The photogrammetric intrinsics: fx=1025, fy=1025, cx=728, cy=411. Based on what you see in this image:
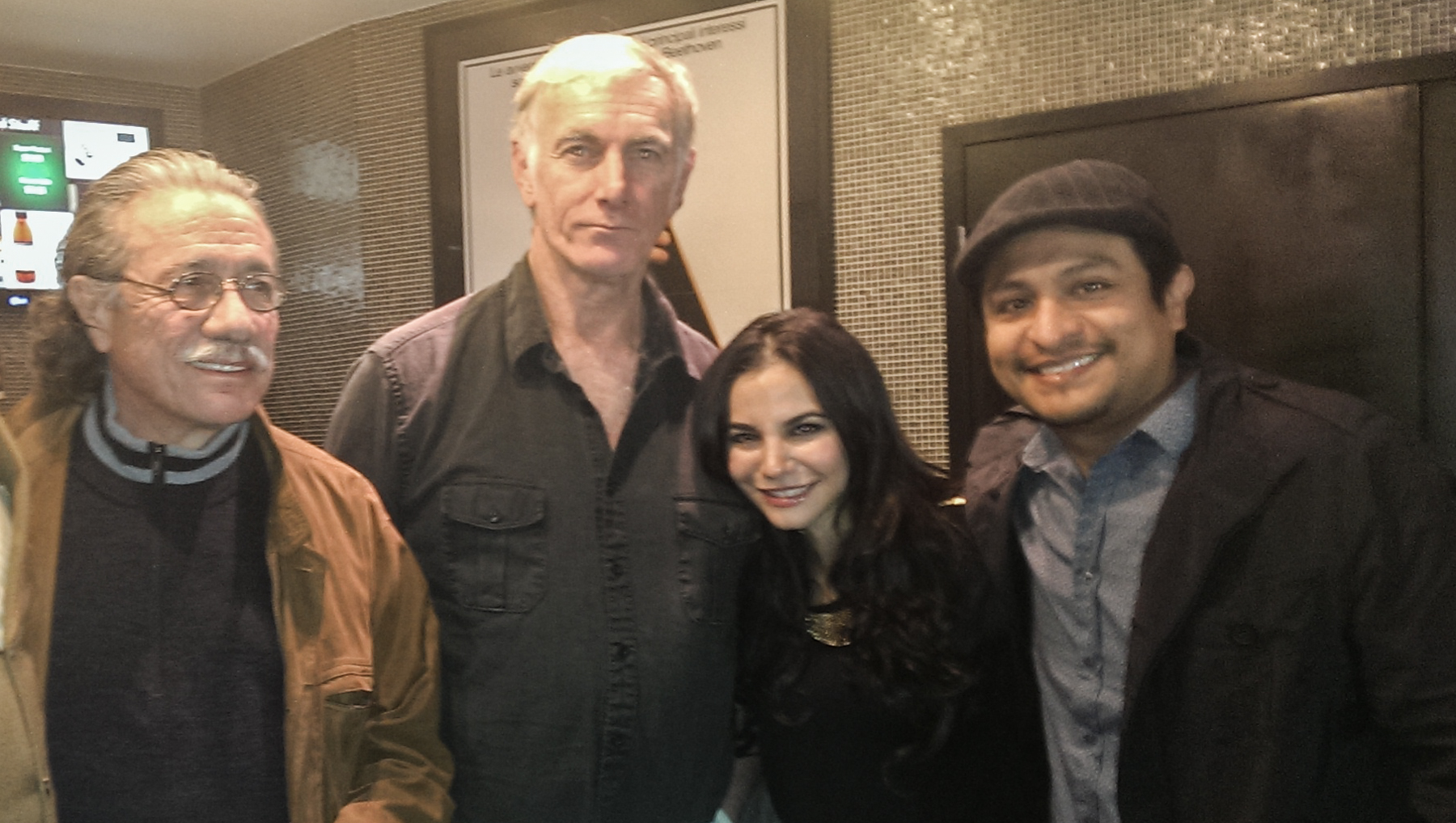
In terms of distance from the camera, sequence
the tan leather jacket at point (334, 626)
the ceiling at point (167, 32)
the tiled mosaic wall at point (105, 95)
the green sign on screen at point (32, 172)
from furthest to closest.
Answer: the ceiling at point (167, 32), the tiled mosaic wall at point (105, 95), the green sign on screen at point (32, 172), the tan leather jacket at point (334, 626)

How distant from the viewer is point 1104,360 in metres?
1.22

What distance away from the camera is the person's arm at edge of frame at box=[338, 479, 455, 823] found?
1188mm

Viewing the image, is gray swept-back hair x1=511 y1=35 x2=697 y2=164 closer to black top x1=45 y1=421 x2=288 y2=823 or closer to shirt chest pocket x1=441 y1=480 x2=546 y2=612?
shirt chest pocket x1=441 y1=480 x2=546 y2=612

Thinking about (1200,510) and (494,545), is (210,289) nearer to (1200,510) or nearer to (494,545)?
(494,545)

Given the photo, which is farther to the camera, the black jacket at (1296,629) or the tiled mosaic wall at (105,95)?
the tiled mosaic wall at (105,95)

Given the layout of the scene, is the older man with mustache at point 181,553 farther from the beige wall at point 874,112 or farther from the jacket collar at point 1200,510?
the beige wall at point 874,112

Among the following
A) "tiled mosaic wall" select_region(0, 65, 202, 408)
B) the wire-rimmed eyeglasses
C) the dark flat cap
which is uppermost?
"tiled mosaic wall" select_region(0, 65, 202, 408)

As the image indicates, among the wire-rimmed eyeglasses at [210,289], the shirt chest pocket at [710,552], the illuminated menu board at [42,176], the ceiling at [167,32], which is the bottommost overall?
the shirt chest pocket at [710,552]

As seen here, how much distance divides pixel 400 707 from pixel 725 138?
1.66 m

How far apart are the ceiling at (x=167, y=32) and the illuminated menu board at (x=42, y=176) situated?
64cm

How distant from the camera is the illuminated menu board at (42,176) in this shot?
1.59 meters

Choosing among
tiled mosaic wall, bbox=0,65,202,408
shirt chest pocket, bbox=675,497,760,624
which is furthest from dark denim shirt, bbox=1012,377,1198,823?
tiled mosaic wall, bbox=0,65,202,408

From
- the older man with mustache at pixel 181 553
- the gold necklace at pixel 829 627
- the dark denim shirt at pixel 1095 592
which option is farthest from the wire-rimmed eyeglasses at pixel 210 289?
the dark denim shirt at pixel 1095 592

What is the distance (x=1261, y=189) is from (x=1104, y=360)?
100cm
